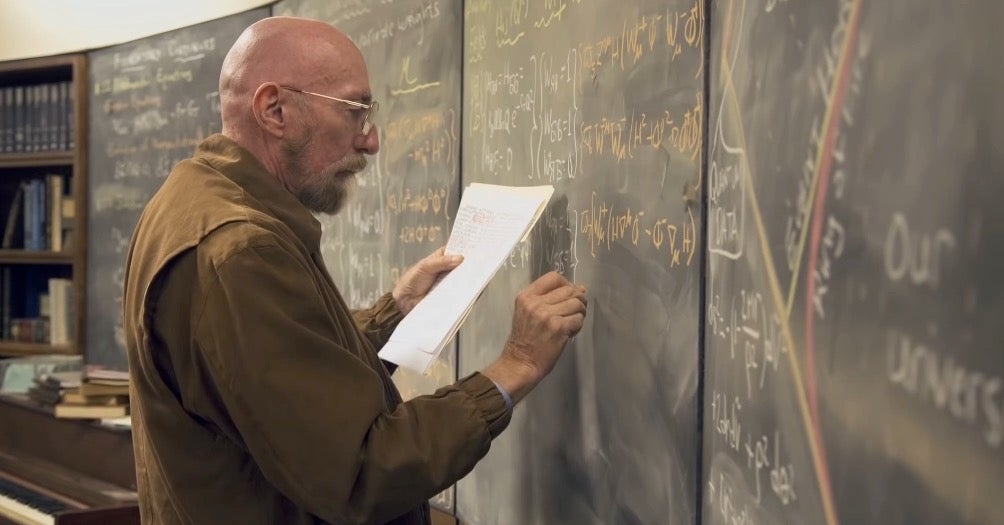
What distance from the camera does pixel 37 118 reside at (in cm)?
459

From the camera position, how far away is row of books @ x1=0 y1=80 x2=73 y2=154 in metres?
4.50

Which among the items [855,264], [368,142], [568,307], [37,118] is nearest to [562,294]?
[568,307]

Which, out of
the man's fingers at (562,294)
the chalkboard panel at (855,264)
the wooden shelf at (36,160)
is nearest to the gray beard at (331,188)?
the man's fingers at (562,294)

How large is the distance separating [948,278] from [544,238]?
1.19m

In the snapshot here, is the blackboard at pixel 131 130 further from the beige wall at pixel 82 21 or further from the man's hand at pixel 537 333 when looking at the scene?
the man's hand at pixel 537 333

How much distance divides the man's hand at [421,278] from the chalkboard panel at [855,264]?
634mm

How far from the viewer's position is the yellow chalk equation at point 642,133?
1.60 metres

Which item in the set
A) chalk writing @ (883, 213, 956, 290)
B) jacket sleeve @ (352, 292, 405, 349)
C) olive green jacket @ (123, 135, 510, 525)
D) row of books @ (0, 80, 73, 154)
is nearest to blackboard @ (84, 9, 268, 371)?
row of books @ (0, 80, 73, 154)

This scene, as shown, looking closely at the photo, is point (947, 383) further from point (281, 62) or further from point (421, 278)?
point (421, 278)

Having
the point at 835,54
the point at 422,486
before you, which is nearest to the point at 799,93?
the point at 835,54

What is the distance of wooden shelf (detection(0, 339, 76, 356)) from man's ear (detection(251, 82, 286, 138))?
3.08 metres

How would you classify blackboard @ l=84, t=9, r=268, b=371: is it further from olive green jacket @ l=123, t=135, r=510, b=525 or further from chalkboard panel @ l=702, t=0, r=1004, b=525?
chalkboard panel @ l=702, t=0, r=1004, b=525

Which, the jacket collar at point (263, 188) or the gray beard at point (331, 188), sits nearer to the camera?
the jacket collar at point (263, 188)

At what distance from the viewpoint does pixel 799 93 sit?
128 centimetres
